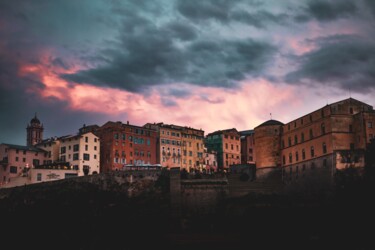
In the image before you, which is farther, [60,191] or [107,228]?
[60,191]

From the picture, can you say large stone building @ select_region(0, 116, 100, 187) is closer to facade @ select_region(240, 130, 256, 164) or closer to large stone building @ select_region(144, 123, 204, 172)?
large stone building @ select_region(144, 123, 204, 172)

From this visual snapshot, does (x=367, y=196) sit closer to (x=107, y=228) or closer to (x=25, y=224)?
(x=107, y=228)

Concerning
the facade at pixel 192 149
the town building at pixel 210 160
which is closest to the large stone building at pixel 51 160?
the facade at pixel 192 149

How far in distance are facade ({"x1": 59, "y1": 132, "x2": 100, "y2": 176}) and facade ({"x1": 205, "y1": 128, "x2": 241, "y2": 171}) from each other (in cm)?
3242

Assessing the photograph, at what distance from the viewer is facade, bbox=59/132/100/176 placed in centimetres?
9706

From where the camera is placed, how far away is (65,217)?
71.9m

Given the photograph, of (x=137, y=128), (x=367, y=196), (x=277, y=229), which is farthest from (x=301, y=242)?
(x=137, y=128)

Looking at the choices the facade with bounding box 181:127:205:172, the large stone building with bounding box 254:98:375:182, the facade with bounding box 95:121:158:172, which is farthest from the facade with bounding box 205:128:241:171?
the large stone building with bounding box 254:98:375:182

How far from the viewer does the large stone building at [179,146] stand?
108250 millimetres

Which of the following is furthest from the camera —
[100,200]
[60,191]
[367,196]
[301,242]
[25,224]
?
[60,191]

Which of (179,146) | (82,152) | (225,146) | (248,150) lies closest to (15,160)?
(82,152)

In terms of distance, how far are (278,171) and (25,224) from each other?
41.5m

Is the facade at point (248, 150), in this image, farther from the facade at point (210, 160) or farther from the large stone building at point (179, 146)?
the large stone building at point (179, 146)

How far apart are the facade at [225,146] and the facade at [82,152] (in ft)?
106
